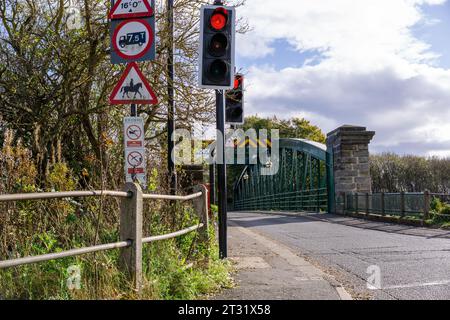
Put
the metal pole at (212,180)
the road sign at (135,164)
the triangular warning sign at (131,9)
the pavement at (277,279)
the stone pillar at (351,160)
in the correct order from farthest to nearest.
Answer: the stone pillar at (351,160) < the metal pole at (212,180) < the triangular warning sign at (131,9) < the road sign at (135,164) < the pavement at (277,279)

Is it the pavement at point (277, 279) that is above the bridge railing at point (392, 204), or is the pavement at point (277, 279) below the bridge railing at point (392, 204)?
below

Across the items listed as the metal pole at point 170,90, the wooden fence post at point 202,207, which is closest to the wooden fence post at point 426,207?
the metal pole at point 170,90

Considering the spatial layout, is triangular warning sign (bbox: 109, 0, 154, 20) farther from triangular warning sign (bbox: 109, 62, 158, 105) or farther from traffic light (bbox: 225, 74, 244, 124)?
traffic light (bbox: 225, 74, 244, 124)

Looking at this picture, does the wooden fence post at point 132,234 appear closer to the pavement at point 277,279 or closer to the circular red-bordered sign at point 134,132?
the pavement at point 277,279

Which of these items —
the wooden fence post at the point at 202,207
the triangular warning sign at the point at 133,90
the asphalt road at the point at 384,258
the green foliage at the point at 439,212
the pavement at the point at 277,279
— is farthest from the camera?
the green foliage at the point at 439,212

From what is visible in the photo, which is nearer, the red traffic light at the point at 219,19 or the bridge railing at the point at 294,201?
the red traffic light at the point at 219,19

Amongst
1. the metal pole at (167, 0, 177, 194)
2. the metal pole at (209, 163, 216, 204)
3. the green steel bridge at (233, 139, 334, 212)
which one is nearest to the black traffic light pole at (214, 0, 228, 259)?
the metal pole at (167, 0, 177, 194)

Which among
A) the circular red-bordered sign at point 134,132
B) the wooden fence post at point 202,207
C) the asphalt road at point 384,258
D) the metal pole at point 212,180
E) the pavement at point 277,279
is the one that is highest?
the circular red-bordered sign at point 134,132

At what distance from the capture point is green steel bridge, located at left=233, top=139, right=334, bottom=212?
27116 mm

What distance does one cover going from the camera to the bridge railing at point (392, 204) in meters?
15.7

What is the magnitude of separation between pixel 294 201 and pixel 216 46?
2727cm

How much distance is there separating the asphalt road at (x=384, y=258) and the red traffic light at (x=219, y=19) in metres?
3.52

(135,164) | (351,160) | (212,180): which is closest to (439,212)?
(212,180)

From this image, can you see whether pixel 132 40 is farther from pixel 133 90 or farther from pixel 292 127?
pixel 292 127
